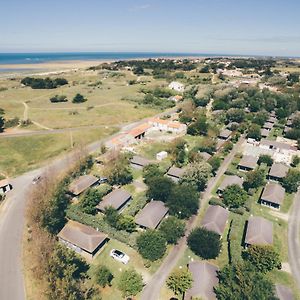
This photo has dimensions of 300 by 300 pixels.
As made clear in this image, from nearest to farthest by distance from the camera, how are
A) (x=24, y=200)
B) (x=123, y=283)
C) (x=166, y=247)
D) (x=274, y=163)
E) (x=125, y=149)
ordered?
(x=123, y=283) < (x=166, y=247) < (x=24, y=200) < (x=274, y=163) < (x=125, y=149)

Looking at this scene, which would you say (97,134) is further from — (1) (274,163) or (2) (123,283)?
(2) (123,283)

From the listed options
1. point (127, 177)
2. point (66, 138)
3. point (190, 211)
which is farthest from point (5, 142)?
point (190, 211)

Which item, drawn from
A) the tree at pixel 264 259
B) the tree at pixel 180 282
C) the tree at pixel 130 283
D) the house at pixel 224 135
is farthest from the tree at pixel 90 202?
the house at pixel 224 135

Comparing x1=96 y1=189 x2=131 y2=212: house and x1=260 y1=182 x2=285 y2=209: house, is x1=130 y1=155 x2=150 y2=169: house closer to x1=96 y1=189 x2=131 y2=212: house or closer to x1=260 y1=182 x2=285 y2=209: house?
x1=96 y1=189 x2=131 y2=212: house

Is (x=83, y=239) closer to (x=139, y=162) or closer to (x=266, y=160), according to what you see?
(x=139, y=162)

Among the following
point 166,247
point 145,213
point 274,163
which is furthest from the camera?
point 274,163

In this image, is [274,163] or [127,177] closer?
[127,177]

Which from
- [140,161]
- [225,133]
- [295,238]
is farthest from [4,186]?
[225,133]

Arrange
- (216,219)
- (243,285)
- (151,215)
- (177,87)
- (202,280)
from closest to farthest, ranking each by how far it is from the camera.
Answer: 1. (243,285)
2. (202,280)
3. (216,219)
4. (151,215)
5. (177,87)
